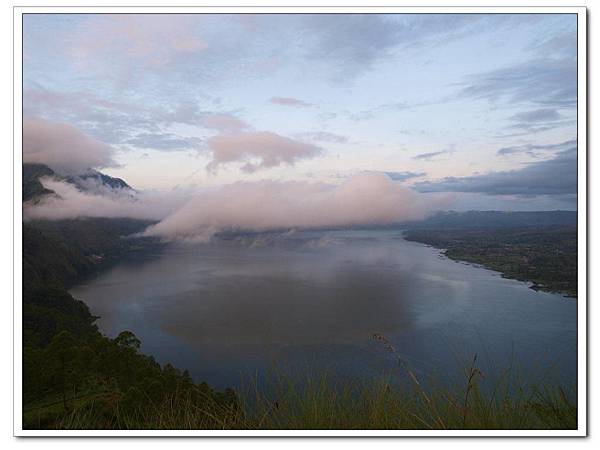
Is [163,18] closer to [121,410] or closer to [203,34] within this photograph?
[203,34]

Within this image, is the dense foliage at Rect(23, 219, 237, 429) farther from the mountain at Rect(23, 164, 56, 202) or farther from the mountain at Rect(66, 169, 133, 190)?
the mountain at Rect(66, 169, 133, 190)

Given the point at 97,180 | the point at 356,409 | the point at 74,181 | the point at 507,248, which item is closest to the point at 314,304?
the point at 507,248

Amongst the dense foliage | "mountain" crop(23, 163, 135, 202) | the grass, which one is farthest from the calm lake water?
the grass

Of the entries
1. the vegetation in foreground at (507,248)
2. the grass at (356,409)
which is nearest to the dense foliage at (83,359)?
the grass at (356,409)
